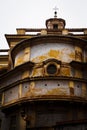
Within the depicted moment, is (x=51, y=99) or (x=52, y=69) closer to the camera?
(x=51, y=99)

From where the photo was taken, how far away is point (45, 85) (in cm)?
2369

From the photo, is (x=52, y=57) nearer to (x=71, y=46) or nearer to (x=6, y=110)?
(x=71, y=46)

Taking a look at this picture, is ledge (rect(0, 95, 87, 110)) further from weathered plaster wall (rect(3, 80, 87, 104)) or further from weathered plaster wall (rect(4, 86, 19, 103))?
weathered plaster wall (rect(4, 86, 19, 103))

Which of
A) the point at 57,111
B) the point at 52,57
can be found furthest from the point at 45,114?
the point at 52,57

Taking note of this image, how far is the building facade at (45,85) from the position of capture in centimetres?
2247

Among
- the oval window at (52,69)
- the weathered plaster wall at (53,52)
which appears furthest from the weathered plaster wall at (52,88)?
the weathered plaster wall at (53,52)

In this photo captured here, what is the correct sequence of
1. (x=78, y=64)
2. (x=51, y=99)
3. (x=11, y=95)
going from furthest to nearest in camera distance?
(x=11, y=95) → (x=78, y=64) → (x=51, y=99)

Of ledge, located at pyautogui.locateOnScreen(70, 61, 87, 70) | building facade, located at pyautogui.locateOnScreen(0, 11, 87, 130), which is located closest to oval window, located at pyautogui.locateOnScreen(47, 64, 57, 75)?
building facade, located at pyautogui.locateOnScreen(0, 11, 87, 130)

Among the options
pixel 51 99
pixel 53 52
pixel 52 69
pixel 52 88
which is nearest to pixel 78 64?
pixel 52 69

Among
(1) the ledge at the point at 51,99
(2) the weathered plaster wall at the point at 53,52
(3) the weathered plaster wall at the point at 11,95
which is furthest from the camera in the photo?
(2) the weathered plaster wall at the point at 53,52

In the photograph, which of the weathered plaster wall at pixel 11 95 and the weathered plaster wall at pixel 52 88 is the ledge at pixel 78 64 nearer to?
the weathered plaster wall at pixel 52 88

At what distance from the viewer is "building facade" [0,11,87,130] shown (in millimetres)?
22469

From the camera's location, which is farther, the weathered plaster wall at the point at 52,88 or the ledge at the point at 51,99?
the weathered plaster wall at the point at 52,88

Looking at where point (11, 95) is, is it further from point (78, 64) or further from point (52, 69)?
point (78, 64)
